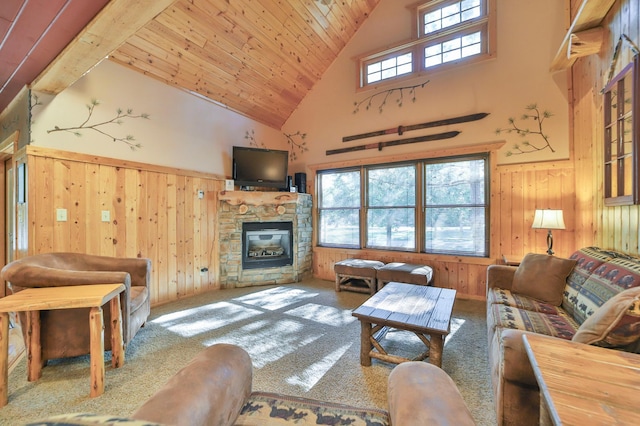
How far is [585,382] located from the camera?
84 centimetres

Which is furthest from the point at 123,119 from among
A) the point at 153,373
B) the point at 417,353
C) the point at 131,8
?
the point at 417,353

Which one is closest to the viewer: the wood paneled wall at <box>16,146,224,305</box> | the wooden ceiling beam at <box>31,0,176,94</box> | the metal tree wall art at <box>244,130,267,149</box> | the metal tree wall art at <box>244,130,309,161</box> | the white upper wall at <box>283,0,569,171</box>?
the wooden ceiling beam at <box>31,0,176,94</box>

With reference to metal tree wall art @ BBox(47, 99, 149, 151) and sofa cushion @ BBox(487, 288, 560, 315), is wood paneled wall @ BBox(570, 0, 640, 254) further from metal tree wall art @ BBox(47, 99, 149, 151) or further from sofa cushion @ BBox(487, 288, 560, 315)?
metal tree wall art @ BBox(47, 99, 149, 151)

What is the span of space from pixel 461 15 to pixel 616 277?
12.9 feet

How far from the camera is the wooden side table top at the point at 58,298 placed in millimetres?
1599

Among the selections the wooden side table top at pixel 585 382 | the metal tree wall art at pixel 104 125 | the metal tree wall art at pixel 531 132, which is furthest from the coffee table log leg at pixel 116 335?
the metal tree wall art at pixel 531 132

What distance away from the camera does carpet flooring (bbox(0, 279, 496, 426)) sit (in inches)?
67.0

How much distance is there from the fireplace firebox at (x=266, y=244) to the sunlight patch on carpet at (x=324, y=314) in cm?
130

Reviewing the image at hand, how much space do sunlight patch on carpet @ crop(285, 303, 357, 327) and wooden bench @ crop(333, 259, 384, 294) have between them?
71cm

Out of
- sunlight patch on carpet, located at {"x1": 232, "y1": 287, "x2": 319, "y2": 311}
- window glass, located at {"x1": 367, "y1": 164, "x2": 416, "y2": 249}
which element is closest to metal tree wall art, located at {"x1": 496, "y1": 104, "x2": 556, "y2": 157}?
window glass, located at {"x1": 367, "y1": 164, "x2": 416, "y2": 249}

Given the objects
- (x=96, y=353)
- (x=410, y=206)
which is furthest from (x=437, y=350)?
(x=410, y=206)

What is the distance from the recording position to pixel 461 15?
3885 millimetres

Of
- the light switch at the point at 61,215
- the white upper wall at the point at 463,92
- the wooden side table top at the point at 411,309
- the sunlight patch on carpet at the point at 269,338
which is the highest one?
the white upper wall at the point at 463,92

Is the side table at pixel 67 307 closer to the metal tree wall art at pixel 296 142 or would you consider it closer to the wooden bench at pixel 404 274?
the wooden bench at pixel 404 274
